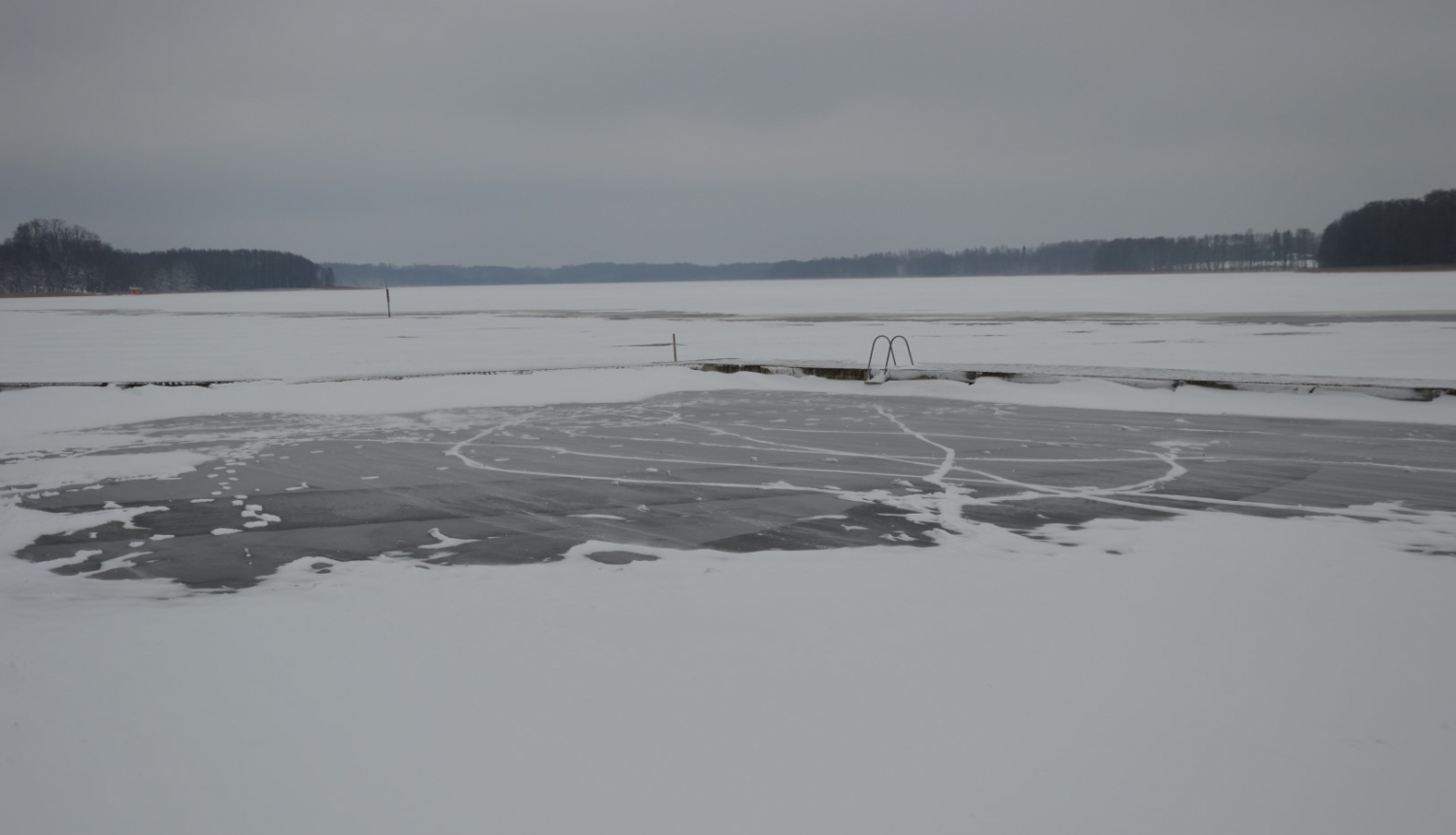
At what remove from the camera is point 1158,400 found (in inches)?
603

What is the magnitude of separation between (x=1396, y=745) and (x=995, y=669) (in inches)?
63.4

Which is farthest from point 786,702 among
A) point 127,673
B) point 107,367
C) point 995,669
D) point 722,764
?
point 107,367

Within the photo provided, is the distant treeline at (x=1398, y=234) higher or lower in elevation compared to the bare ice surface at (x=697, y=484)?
higher

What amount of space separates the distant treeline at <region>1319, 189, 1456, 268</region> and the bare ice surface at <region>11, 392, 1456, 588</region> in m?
131

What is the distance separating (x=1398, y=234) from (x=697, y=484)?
458ft

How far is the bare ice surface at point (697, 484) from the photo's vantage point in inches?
300

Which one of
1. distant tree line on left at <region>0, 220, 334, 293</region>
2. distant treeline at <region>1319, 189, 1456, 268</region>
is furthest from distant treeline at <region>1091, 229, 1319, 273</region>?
distant tree line on left at <region>0, 220, 334, 293</region>

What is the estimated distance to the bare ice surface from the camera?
25.0 feet

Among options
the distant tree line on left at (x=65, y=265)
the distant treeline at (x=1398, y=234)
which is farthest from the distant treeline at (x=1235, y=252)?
the distant tree line on left at (x=65, y=265)

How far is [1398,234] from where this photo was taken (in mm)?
122938

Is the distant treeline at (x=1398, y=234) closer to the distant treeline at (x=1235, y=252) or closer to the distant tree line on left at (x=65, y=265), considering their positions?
the distant treeline at (x=1235, y=252)

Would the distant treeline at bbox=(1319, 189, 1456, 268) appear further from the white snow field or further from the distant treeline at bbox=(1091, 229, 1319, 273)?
the white snow field

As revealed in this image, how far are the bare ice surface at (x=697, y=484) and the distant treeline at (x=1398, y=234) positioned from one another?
13105 centimetres

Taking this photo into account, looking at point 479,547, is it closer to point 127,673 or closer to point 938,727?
point 127,673
